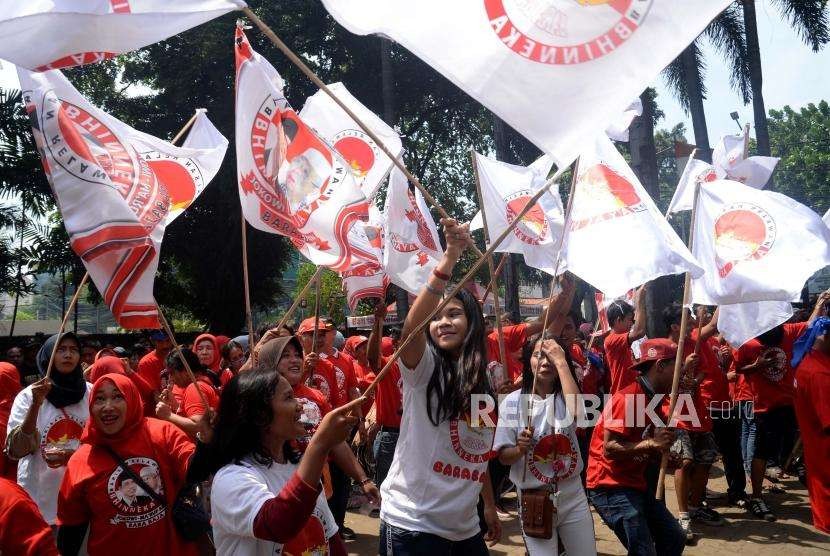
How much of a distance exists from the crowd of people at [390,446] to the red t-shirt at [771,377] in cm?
80

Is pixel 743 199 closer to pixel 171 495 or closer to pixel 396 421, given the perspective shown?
pixel 396 421

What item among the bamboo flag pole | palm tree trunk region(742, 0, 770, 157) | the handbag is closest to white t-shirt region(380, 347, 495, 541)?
the handbag

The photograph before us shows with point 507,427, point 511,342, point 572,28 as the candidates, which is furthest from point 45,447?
point 572,28

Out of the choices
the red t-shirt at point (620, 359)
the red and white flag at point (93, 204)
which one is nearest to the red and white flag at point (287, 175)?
the red and white flag at point (93, 204)

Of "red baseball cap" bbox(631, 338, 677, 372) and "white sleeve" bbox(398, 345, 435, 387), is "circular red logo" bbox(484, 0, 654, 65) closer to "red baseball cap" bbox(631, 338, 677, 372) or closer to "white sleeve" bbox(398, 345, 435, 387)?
"white sleeve" bbox(398, 345, 435, 387)

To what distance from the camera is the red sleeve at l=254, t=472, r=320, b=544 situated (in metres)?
2.37

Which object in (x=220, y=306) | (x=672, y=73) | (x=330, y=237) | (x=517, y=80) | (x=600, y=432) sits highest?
(x=672, y=73)

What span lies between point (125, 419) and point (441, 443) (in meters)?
1.47

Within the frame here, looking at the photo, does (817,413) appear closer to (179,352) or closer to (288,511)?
(179,352)

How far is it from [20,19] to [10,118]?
14.1m

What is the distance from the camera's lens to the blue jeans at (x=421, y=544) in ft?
11.3

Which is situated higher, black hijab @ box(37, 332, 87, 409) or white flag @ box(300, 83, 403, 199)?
white flag @ box(300, 83, 403, 199)

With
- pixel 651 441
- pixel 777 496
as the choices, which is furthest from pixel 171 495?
pixel 777 496

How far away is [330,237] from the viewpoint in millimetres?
5684
